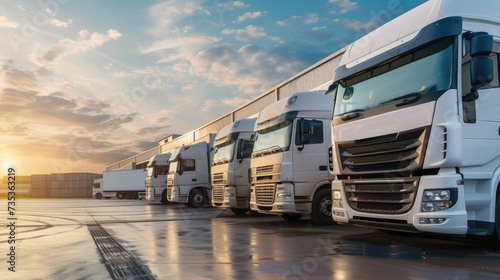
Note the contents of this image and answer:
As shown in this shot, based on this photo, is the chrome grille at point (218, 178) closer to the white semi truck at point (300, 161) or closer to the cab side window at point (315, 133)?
the white semi truck at point (300, 161)

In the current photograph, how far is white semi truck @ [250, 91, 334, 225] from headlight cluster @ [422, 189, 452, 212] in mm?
4759

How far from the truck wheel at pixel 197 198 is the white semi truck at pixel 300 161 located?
417 inches

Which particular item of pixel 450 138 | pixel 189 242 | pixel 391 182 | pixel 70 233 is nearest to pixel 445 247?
pixel 391 182

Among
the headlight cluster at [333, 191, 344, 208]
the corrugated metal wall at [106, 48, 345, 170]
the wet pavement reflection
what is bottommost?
the wet pavement reflection

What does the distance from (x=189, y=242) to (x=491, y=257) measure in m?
5.19

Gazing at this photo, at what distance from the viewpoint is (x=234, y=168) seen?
Answer: 1535cm

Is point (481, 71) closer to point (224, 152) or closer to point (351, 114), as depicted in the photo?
point (351, 114)

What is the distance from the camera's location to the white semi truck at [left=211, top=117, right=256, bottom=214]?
15.1 metres

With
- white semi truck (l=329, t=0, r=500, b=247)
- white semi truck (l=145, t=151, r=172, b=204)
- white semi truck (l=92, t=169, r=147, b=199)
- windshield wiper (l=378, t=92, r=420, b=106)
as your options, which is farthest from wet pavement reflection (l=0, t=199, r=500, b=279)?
white semi truck (l=92, t=169, r=147, b=199)

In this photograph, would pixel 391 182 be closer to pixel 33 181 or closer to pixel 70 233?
pixel 70 233

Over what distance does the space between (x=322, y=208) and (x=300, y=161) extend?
1358 millimetres

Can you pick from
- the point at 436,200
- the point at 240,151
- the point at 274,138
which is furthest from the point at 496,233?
the point at 240,151

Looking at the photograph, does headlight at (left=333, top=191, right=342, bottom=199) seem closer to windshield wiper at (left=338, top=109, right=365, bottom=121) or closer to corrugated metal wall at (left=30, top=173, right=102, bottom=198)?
windshield wiper at (left=338, top=109, right=365, bottom=121)

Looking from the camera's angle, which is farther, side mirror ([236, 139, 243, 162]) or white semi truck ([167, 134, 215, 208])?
white semi truck ([167, 134, 215, 208])
